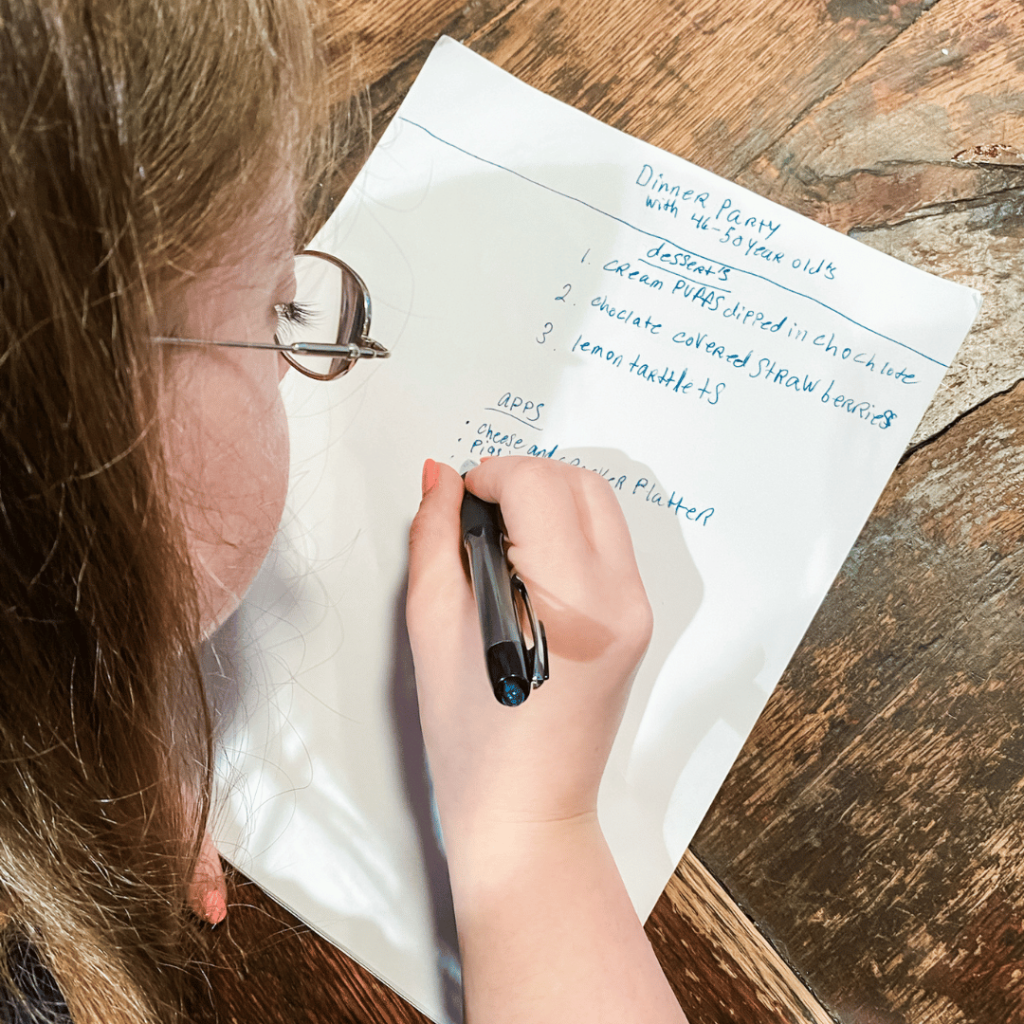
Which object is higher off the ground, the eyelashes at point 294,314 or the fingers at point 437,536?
the eyelashes at point 294,314

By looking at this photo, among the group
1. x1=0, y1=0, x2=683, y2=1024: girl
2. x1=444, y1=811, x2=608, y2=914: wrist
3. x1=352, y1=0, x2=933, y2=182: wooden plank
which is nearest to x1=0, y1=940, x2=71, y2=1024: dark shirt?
x1=0, y1=0, x2=683, y2=1024: girl

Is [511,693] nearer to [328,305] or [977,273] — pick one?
[328,305]

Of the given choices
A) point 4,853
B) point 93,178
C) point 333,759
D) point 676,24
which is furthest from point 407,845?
point 676,24

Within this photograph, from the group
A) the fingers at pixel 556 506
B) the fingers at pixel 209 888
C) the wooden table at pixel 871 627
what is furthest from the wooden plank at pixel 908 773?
the fingers at pixel 209 888

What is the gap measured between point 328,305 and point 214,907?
335 millimetres

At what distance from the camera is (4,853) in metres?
0.30

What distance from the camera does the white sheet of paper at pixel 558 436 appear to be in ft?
1.38

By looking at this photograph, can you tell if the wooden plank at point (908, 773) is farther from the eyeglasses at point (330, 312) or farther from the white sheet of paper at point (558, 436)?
the eyeglasses at point (330, 312)

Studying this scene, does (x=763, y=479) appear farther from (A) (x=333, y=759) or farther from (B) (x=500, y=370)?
(A) (x=333, y=759)

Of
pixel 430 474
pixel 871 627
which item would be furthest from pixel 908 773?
pixel 430 474

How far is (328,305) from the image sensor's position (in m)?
0.43

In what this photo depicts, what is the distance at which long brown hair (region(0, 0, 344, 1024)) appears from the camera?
20 cm

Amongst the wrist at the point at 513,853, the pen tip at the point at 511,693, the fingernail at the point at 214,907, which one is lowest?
the wrist at the point at 513,853

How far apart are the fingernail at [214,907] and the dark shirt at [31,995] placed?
0.08m
